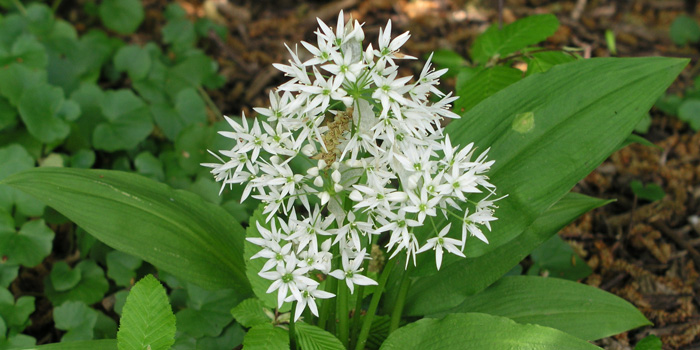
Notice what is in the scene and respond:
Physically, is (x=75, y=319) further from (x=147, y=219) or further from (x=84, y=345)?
(x=147, y=219)

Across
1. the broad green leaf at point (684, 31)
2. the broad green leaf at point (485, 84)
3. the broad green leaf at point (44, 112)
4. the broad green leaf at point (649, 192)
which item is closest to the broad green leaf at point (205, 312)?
the broad green leaf at point (44, 112)

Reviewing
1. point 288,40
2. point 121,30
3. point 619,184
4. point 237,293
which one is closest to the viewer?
point 237,293

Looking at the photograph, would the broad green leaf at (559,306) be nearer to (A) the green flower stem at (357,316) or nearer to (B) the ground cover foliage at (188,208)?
(B) the ground cover foliage at (188,208)

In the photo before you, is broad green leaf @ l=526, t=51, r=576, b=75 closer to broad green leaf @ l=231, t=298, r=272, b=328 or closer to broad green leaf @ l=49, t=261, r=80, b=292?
broad green leaf @ l=231, t=298, r=272, b=328

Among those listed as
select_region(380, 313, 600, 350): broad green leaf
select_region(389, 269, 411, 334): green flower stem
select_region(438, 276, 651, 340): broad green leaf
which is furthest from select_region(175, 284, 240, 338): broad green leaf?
select_region(438, 276, 651, 340): broad green leaf

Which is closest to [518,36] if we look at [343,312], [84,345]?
[343,312]

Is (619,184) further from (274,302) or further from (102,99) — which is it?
(102,99)

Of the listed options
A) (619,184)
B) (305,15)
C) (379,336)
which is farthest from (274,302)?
(305,15)
